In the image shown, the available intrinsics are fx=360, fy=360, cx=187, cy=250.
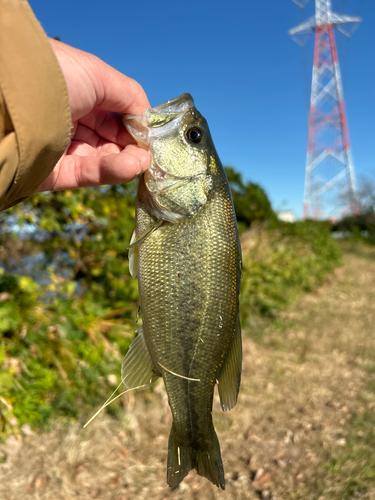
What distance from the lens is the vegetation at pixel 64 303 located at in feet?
10.2

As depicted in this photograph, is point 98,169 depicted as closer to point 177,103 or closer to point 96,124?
point 96,124

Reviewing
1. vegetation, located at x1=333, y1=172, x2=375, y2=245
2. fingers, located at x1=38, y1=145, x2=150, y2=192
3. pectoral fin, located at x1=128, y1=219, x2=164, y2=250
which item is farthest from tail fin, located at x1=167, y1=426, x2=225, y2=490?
vegetation, located at x1=333, y1=172, x2=375, y2=245

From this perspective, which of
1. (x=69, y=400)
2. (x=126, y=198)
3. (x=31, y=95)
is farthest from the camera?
(x=126, y=198)

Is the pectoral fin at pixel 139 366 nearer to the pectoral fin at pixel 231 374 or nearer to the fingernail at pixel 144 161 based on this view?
the pectoral fin at pixel 231 374

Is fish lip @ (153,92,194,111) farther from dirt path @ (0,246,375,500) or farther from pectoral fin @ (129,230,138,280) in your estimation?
dirt path @ (0,246,375,500)

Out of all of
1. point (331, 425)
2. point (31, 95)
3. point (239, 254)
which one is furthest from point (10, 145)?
point (331, 425)

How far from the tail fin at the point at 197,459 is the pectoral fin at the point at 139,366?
278 mm

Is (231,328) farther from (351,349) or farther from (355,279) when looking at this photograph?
(355,279)

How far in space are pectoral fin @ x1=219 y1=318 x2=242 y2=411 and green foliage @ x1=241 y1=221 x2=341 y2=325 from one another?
439 cm

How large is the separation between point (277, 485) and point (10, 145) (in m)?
3.26

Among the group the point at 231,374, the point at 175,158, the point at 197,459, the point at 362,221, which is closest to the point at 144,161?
the point at 175,158

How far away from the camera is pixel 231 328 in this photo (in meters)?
1.64

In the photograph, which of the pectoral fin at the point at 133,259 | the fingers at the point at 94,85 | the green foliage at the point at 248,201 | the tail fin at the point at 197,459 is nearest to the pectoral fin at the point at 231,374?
the tail fin at the point at 197,459

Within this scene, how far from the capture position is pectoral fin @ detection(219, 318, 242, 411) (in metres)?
1.66
